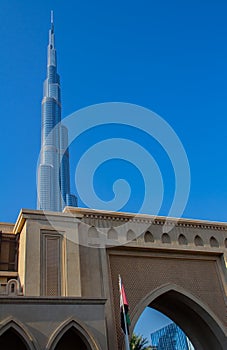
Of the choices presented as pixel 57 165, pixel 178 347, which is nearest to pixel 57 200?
pixel 57 165

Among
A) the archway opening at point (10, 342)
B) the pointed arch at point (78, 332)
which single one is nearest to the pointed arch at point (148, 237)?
the pointed arch at point (78, 332)

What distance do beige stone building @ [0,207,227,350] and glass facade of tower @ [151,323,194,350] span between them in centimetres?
5596

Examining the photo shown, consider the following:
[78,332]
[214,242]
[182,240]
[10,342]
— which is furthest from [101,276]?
[214,242]

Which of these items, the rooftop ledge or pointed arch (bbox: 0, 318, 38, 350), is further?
the rooftop ledge

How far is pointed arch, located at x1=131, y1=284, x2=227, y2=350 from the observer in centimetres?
1512

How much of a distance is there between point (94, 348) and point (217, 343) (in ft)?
21.0

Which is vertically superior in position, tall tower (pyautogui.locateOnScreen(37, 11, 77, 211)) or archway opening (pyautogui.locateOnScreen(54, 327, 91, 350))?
tall tower (pyautogui.locateOnScreen(37, 11, 77, 211))

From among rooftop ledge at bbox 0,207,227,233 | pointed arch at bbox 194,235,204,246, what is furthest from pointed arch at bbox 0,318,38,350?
pointed arch at bbox 194,235,204,246

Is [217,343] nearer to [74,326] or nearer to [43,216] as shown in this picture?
[74,326]

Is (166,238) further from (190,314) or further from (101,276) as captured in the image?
(101,276)

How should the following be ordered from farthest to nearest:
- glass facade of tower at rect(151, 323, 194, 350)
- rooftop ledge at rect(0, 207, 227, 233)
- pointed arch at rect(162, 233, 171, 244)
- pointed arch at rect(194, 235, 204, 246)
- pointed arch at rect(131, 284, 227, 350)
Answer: glass facade of tower at rect(151, 323, 194, 350)
pointed arch at rect(194, 235, 204, 246)
pointed arch at rect(162, 233, 171, 244)
pointed arch at rect(131, 284, 227, 350)
rooftop ledge at rect(0, 207, 227, 233)

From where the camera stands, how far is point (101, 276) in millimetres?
14234

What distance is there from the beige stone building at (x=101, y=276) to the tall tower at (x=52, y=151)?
246ft

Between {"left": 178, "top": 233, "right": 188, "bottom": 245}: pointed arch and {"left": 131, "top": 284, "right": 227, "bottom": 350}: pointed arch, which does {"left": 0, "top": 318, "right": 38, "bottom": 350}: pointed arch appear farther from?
{"left": 178, "top": 233, "right": 188, "bottom": 245}: pointed arch
